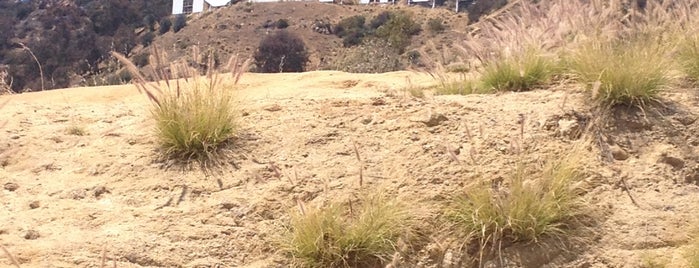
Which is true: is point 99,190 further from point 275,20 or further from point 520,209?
point 275,20

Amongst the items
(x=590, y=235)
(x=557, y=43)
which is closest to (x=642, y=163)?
(x=590, y=235)

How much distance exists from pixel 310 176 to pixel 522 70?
199cm

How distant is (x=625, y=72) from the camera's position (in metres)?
4.58

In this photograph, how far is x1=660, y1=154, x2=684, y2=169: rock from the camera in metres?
4.29

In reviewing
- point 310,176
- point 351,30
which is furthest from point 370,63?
point 351,30

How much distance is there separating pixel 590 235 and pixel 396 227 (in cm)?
105

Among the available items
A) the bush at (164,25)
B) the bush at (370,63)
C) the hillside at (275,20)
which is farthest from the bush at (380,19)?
the bush at (370,63)

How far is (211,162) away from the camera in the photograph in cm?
462

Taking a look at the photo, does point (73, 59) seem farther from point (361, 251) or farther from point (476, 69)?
point (361, 251)

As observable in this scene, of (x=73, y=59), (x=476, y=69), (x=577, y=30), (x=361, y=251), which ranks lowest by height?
(x=73, y=59)

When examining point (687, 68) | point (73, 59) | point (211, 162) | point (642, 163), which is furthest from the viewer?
point (73, 59)

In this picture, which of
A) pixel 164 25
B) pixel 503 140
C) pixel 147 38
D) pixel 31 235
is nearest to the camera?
pixel 31 235

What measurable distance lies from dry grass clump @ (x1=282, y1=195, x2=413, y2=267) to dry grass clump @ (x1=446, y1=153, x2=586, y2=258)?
0.34 meters

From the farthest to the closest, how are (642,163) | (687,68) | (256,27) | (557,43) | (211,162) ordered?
(256,27), (557,43), (687,68), (211,162), (642,163)
